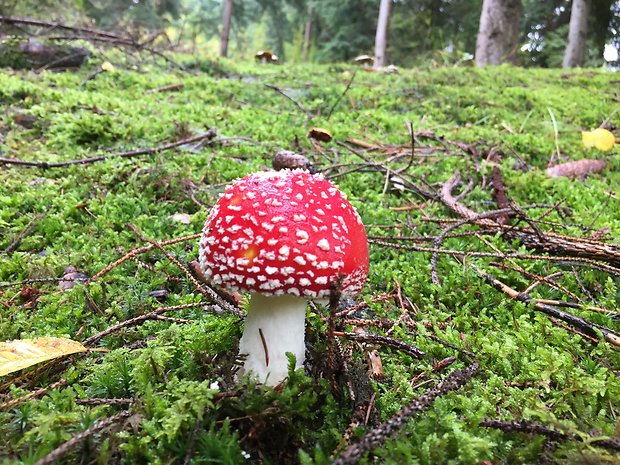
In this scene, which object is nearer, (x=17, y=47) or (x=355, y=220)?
(x=355, y=220)

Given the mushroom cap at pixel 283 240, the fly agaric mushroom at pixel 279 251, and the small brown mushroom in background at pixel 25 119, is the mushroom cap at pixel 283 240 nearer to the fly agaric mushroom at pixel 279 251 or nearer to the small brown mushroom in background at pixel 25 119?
the fly agaric mushroom at pixel 279 251

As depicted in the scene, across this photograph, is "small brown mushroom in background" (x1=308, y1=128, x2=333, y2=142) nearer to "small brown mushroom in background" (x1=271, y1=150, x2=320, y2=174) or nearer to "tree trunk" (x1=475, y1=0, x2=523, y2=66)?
"small brown mushroom in background" (x1=271, y1=150, x2=320, y2=174)

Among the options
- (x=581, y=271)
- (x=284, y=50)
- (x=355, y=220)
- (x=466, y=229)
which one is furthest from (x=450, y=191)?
(x=284, y=50)

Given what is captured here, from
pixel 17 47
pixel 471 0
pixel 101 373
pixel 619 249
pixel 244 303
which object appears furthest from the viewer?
pixel 471 0

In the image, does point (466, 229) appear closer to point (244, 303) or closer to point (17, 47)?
point (244, 303)

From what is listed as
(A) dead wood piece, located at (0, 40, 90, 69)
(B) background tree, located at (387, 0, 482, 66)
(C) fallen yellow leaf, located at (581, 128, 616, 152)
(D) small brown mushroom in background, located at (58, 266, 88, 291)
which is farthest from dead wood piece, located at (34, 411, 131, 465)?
(B) background tree, located at (387, 0, 482, 66)

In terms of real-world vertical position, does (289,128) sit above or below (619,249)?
above

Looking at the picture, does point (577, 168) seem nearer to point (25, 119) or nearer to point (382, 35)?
point (25, 119)

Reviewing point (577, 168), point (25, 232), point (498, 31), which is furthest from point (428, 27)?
point (25, 232)
